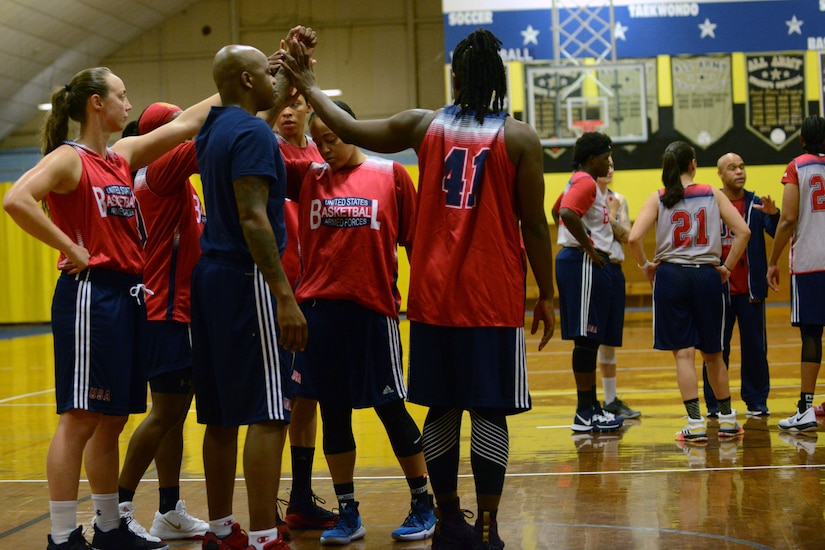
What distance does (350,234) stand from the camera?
4113mm

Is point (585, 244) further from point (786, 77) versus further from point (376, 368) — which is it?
point (786, 77)

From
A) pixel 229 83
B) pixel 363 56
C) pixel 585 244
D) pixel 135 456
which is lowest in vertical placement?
pixel 135 456

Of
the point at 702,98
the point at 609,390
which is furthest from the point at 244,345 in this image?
the point at 702,98

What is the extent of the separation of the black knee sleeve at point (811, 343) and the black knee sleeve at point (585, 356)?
1417mm

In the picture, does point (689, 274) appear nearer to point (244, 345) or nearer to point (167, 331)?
point (167, 331)

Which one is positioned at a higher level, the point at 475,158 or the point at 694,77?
the point at 694,77

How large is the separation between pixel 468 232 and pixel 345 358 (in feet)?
2.82

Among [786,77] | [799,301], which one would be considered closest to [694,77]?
[786,77]

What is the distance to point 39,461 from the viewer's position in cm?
617

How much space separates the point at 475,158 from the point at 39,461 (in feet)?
13.3

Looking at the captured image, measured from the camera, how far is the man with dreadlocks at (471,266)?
366 centimetres

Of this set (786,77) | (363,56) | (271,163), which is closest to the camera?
(271,163)

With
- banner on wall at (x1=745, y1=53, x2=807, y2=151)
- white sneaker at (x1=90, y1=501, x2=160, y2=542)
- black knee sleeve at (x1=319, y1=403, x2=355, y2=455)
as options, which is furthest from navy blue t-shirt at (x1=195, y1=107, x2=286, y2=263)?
banner on wall at (x1=745, y1=53, x2=807, y2=151)

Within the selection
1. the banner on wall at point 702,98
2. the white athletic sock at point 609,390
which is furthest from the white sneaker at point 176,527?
the banner on wall at point 702,98
